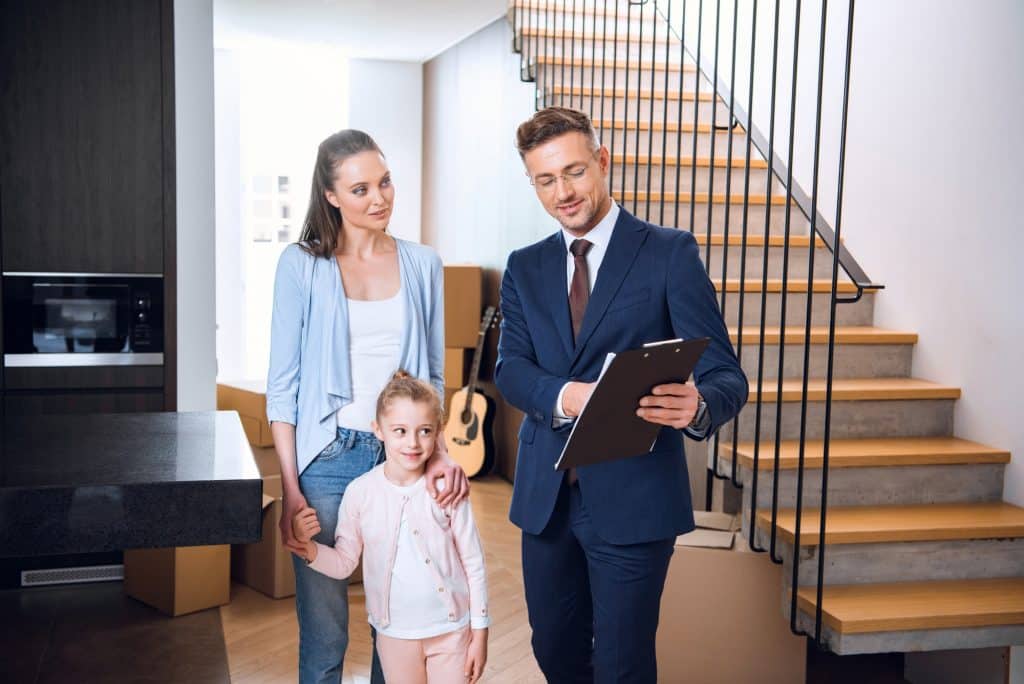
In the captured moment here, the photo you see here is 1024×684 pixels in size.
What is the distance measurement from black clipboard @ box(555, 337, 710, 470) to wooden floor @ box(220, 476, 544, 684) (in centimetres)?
162

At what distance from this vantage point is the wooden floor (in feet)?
10.6

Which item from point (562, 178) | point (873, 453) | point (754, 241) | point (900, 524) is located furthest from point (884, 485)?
point (562, 178)

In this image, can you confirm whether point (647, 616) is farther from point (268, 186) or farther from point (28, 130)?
point (268, 186)

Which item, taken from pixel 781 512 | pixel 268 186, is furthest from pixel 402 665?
pixel 268 186

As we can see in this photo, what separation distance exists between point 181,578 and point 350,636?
65 centimetres

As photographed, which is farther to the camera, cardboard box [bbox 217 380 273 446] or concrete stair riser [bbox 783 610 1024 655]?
cardboard box [bbox 217 380 273 446]

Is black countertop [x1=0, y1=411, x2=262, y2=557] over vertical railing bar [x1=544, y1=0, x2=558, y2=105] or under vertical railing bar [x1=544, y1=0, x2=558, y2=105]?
under

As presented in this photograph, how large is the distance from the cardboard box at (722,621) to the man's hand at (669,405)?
50.5 inches

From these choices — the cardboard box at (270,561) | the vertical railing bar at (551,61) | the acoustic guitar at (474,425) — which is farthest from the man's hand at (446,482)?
the acoustic guitar at (474,425)

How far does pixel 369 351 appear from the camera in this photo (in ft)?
6.61

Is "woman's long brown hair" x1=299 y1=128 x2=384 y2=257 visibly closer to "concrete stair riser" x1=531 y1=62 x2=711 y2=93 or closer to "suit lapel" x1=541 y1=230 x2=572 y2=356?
"suit lapel" x1=541 y1=230 x2=572 y2=356

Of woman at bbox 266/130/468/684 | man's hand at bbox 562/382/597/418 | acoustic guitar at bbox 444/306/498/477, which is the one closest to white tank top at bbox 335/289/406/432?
woman at bbox 266/130/468/684

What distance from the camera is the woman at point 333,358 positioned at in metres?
1.98

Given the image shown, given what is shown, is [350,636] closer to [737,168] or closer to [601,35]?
[737,168]
